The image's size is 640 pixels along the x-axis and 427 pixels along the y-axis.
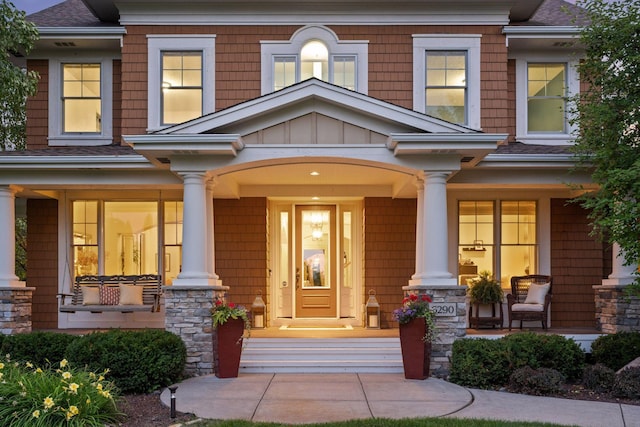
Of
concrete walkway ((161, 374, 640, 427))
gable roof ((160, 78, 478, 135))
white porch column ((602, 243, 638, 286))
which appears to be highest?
gable roof ((160, 78, 478, 135))

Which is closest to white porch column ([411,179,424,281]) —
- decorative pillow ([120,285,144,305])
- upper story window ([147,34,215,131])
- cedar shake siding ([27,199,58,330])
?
upper story window ([147,34,215,131])

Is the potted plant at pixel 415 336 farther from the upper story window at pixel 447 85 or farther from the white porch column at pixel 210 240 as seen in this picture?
the upper story window at pixel 447 85

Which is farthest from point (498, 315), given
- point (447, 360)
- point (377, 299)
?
point (447, 360)

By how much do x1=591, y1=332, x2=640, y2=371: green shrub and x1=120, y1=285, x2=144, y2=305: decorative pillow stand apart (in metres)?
7.68

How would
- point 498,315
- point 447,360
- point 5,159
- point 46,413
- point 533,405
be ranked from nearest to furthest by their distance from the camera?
point 46,413 < point 533,405 < point 447,360 < point 5,159 < point 498,315

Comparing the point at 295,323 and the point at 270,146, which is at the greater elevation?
the point at 270,146

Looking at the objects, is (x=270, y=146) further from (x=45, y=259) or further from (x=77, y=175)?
(x=45, y=259)

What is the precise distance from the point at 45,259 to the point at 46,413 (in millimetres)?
7303

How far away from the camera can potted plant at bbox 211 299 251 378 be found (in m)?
9.53

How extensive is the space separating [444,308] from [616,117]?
3696mm

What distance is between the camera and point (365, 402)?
803cm

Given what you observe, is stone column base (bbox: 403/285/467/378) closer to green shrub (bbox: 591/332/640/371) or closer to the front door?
green shrub (bbox: 591/332/640/371)

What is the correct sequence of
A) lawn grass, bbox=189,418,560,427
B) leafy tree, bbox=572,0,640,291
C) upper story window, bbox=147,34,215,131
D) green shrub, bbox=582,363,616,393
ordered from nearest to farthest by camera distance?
lawn grass, bbox=189,418,560,427
green shrub, bbox=582,363,616,393
leafy tree, bbox=572,0,640,291
upper story window, bbox=147,34,215,131

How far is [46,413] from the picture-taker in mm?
6355
